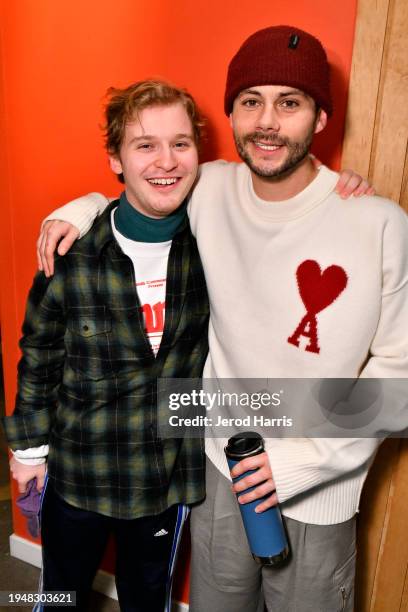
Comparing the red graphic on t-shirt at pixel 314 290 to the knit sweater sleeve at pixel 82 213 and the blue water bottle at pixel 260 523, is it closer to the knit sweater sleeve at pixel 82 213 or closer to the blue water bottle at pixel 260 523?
the blue water bottle at pixel 260 523

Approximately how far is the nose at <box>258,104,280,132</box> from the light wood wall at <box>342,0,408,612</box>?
31 centimetres

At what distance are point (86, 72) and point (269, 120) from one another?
81 centimetres

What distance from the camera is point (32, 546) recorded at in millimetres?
2496

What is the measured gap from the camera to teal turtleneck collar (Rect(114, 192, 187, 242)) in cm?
151

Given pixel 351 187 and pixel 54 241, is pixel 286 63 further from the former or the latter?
pixel 54 241

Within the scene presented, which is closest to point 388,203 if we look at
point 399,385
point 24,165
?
point 399,385

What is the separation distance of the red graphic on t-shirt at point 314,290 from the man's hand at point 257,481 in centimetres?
30

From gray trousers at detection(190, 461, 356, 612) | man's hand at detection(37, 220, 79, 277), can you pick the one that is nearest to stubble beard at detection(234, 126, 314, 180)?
man's hand at detection(37, 220, 79, 277)

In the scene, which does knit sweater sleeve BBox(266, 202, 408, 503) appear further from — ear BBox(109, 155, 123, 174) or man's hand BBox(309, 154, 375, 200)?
ear BBox(109, 155, 123, 174)

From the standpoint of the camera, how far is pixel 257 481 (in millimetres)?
1381

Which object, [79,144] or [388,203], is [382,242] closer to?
[388,203]

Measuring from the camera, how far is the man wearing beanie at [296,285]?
1.34 meters

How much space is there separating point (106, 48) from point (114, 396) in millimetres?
1084

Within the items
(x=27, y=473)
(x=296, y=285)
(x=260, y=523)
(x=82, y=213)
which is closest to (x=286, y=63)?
(x=296, y=285)
